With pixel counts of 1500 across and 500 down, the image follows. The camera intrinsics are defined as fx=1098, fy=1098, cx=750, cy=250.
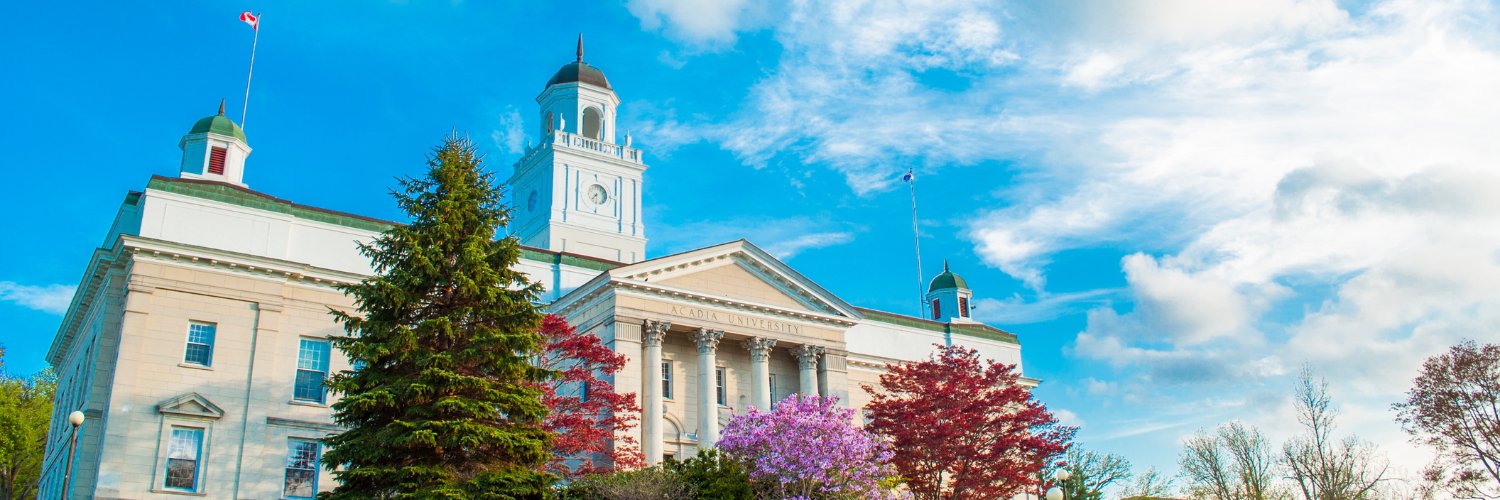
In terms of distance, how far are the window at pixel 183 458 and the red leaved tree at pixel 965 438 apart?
22.4 meters

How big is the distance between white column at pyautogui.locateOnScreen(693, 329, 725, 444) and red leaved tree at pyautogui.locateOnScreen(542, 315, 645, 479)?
14.3 ft

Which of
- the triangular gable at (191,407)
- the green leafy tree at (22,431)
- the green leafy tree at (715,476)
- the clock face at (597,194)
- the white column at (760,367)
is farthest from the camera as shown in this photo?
the clock face at (597,194)

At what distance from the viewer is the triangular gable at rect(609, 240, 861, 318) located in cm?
4178

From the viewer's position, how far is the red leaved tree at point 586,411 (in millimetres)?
31922

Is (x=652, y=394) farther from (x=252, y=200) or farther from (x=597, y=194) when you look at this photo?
(x=597, y=194)

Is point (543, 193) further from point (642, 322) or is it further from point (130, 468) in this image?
point (130, 468)

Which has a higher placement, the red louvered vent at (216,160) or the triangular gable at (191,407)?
the red louvered vent at (216,160)

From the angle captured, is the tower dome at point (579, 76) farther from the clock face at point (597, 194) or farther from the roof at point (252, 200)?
the roof at point (252, 200)

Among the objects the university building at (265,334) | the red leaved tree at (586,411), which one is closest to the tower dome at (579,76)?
the university building at (265,334)

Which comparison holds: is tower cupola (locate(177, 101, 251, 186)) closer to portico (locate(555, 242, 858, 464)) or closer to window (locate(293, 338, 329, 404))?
window (locate(293, 338, 329, 404))

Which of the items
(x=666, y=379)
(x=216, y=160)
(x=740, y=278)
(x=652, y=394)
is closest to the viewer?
(x=652, y=394)

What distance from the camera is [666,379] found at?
43.2 meters

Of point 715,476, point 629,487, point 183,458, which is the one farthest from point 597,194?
point 629,487

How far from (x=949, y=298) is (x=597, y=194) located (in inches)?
796
